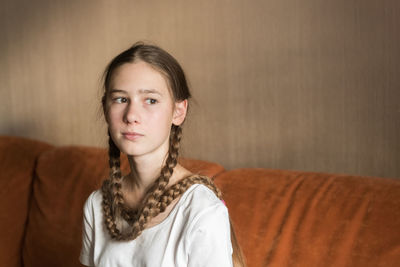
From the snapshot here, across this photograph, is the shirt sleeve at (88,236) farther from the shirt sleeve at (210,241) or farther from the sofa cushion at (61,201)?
the sofa cushion at (61,201)

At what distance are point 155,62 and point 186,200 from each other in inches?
13.1

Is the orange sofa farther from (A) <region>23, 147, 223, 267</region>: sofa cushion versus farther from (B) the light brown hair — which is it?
(B) the light brown hair

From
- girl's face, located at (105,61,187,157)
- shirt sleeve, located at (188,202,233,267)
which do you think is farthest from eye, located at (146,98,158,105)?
shirt sleeve, located at (188,202,233,267)

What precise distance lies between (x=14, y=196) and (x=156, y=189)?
1.09m

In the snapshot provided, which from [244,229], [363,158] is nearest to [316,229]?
[244,229]

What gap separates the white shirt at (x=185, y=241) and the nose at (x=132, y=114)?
0.21 metres

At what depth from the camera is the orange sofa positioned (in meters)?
1.33

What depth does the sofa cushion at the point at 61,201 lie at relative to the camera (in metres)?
1.87

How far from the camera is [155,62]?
46.3 inches

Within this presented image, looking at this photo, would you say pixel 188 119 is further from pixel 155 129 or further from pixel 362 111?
pixel 155 129

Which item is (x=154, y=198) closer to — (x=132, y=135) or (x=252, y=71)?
(x=132, y=135)

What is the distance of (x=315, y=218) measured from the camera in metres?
1.41

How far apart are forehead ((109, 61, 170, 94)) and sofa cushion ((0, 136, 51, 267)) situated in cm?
108

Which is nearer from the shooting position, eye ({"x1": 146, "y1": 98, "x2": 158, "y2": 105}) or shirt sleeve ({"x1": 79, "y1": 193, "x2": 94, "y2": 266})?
eye ({"x1": 146, "y1": 98, "x2": 158, "y2": 105})
